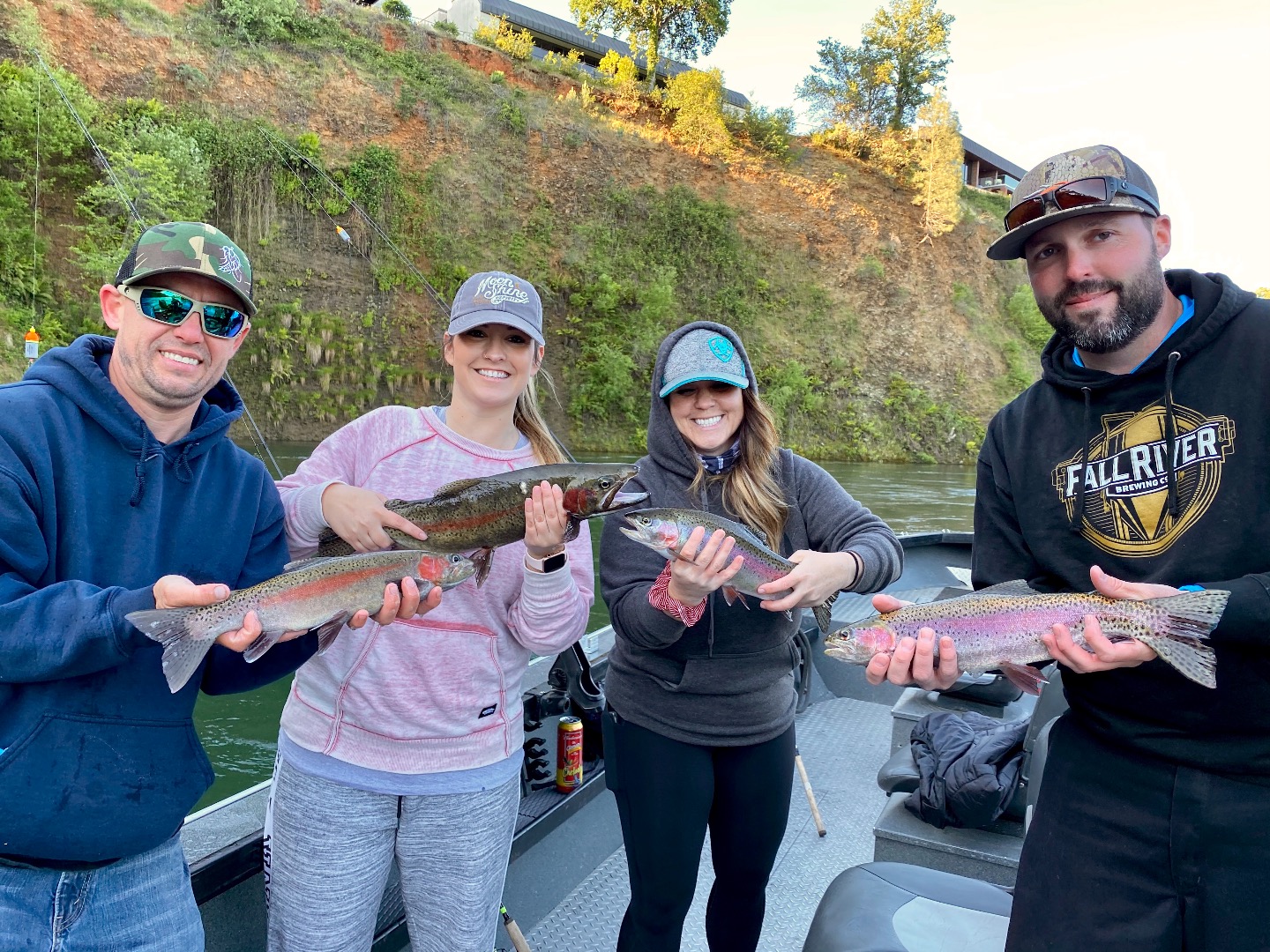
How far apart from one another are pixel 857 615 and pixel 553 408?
25858 mm

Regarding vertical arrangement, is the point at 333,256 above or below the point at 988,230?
below

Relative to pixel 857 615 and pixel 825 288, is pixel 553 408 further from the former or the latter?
pixel 857 615

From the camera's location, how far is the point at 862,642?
2605 millimetres

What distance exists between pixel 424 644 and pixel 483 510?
50 centimetres

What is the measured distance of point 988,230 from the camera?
49.6m

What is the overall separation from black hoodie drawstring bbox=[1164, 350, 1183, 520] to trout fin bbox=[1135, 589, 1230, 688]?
29cm

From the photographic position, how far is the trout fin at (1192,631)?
1.89 metres

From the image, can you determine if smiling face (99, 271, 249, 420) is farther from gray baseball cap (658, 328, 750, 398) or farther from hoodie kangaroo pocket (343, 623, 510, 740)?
gray baseball cap (658, 328, 750, 398)

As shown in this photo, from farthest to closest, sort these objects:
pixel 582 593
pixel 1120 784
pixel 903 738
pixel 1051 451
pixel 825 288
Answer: pixel 825 288 → pixel 903 738 → pixel 582 593 → pixel 1051 451 → pixel 1120 784

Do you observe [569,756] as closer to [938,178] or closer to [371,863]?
[371,863]

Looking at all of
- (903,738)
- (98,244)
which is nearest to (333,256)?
(98,244)

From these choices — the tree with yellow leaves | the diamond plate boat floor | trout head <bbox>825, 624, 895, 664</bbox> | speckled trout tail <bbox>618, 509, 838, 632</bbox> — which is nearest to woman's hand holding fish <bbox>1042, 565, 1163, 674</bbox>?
trout head <bbox>825, 624, 895, 664</bbox>

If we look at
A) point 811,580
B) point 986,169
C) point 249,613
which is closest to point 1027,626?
point 811,580

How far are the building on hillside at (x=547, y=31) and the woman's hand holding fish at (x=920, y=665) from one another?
51.4 m
